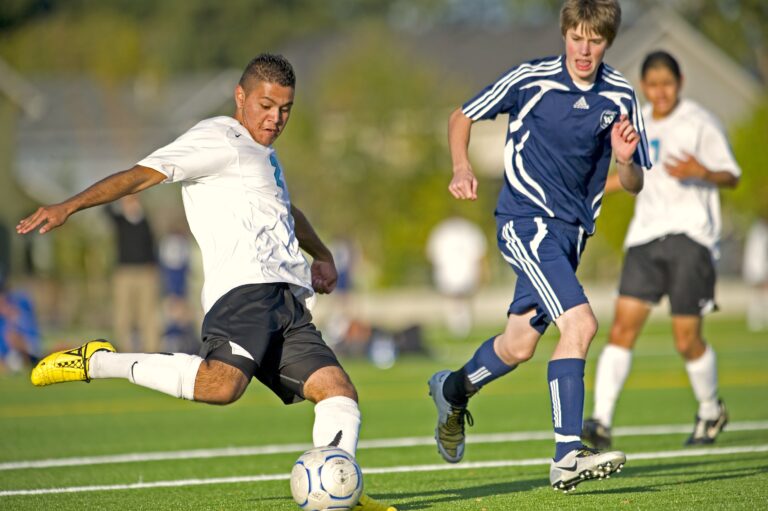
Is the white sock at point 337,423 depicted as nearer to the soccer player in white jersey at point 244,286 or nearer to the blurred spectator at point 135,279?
the soccer player in white jersey at point 244,286

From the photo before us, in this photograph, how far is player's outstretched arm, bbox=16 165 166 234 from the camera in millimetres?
6125

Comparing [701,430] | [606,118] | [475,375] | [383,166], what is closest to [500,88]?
[606,118]

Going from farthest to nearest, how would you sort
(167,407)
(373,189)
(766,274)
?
(373,189)
(766,274)
(167,407)

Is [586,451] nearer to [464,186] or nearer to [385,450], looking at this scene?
[464,186]

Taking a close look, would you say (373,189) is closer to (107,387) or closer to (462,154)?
(107,387)

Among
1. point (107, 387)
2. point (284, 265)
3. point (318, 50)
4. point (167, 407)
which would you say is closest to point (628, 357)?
point (284, 265)

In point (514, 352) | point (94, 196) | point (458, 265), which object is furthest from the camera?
point (458, 265)

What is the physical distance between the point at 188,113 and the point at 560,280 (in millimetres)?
55730

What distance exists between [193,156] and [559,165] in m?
2.12

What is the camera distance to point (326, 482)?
243 inches

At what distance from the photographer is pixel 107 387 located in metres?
18.3

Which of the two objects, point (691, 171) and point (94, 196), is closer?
point (94, 196)

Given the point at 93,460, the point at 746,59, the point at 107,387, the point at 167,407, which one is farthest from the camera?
the point at 746,59

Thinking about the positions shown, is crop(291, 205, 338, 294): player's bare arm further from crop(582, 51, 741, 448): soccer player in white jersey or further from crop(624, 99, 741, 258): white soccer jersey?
crop(624, 99, 741, 258): white soccer jersey
